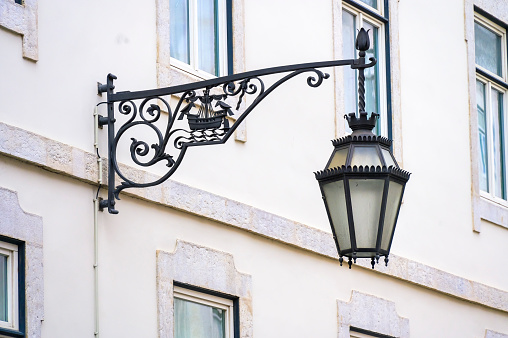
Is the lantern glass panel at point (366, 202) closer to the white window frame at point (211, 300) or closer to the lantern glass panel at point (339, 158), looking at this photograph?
the lantern glass panel at point (339, 158)

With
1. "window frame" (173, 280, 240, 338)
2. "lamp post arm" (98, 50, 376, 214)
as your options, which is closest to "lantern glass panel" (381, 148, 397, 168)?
"lamp post arm" (98, 50, 376, 214)

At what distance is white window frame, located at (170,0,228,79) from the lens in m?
10.5

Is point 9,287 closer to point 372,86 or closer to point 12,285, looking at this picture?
point 12,285

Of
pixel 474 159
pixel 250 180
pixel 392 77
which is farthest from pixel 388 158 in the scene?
pixel 474 159

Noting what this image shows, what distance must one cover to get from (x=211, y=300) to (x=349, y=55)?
3.35m

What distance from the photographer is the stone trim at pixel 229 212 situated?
876 centimetres

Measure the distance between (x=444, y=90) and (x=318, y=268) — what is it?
3.06m

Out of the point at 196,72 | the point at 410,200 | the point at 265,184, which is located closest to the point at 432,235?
the point at 410,200

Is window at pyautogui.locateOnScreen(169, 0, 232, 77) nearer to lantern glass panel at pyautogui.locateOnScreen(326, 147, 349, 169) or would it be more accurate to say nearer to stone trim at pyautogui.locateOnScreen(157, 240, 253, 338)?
stone trim at pyautogui.locateOnScreen(157, 240, 253, 338)

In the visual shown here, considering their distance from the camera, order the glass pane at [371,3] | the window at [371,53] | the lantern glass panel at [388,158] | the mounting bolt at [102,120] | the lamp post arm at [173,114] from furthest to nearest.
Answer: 1. the glass pane at [371,3]
2. the window at [371,53]
3. the mounting bolt at [102,120]
4. the lamp post arm at [173,114]
5. the lantern glass panel at [388,158]

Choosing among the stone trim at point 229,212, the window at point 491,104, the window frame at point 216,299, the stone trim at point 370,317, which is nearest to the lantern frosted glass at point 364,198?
the stone trim at point 229,212

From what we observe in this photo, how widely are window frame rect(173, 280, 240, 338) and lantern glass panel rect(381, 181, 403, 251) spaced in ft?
6.87

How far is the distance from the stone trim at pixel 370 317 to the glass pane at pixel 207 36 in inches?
89.0

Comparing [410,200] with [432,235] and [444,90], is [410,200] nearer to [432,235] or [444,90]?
[432,235]
